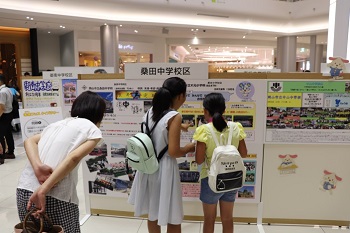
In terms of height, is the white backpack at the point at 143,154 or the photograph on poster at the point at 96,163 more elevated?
the white backpack at the point at 143,154

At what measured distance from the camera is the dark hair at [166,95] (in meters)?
2.02

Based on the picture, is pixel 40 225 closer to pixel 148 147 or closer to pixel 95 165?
pixel 148 147

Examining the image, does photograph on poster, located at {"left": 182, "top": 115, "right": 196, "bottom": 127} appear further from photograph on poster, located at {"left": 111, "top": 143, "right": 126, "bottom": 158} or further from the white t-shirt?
the white t-shirt

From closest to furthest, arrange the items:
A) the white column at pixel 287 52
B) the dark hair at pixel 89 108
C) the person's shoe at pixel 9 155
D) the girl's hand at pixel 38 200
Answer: the girl's hand at pixel 38 200, the dark hair at pixel 89 108, the person's shoe at pixel 9 155, the white column at pixel 287 52

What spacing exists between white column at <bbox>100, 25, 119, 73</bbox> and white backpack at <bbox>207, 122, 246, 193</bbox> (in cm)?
895

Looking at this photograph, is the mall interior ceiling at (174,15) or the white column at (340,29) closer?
the white column at (340,29)

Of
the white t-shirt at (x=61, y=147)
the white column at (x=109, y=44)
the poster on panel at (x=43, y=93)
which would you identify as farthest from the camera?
the white column at (x=109, y=44)

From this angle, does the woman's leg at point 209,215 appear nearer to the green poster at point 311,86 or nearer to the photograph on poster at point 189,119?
the photograph on poster at point 189,119

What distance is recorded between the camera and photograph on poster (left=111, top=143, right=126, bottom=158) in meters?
3.08

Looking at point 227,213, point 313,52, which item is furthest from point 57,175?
point 313,52

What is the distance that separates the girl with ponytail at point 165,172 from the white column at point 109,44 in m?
8.77

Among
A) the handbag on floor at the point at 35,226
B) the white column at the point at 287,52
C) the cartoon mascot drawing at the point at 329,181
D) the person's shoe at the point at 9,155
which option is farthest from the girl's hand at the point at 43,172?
the white column at the point at 287,52

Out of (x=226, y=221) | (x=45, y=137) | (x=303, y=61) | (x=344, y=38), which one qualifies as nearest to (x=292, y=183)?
(x=226, y=221)

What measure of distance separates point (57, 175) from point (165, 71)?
1750 millimetres
